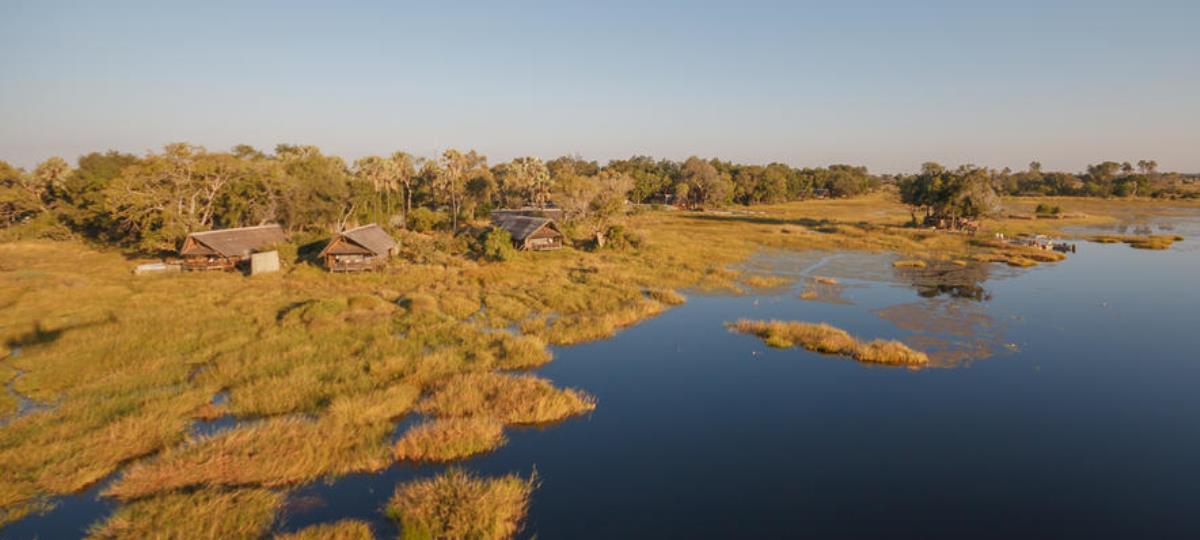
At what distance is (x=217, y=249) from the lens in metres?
36.7

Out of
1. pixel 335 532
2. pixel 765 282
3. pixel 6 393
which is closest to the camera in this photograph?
pixel 335 532

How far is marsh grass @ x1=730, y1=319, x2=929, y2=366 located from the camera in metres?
21.7

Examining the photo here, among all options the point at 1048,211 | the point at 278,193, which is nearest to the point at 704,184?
the point at 1048,211

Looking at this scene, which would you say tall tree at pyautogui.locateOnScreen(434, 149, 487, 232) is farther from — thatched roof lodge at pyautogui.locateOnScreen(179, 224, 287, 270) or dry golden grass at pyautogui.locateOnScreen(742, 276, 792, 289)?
dry golden grass at pyautogui.locateOnScreen(742, 276, 792, 289)

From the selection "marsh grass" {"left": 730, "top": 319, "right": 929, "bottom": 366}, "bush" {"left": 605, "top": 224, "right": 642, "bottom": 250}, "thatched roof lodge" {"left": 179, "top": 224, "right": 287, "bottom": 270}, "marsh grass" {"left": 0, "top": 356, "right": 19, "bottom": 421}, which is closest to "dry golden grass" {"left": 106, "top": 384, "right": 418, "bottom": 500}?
"marsh grass" {"left": 0, "top": 356, "right": 19, "bottom": 421}

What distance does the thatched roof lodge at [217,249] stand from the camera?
36.8 m

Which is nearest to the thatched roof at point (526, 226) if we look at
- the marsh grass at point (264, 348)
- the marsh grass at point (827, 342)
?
the marsh grass at point (264, 348)

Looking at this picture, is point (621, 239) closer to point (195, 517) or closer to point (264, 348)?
point (264, 348)

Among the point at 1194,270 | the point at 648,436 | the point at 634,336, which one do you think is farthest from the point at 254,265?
the point at 1194,270

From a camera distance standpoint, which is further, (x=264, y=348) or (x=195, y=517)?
(x=264, y=348)

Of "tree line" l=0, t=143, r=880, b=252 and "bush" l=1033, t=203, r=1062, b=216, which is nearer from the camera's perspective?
"tree line" l=0, t=143, r=880, b=252

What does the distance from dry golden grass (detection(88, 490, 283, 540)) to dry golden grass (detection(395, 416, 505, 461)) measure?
3.23 meters

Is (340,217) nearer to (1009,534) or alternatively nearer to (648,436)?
(648,436)

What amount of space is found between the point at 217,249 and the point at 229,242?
56.1 inches
